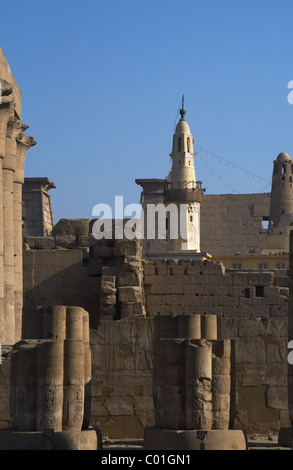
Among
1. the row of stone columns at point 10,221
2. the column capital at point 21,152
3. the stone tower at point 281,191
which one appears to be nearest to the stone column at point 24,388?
the row of stone columns at point 10,221

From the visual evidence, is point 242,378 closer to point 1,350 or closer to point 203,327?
point 203,327

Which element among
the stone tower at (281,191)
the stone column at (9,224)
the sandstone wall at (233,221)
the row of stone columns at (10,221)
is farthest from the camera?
the sandstone wall at (233,221)

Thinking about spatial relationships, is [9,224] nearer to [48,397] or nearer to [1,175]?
[1,175]

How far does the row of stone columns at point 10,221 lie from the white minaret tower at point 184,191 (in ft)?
86.5

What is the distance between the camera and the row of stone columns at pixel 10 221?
86.2 feet

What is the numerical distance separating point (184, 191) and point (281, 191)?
744cm

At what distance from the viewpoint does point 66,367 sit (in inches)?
715

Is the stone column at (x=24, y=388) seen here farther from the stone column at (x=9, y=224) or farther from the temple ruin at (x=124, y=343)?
the stone column at (x=9, y=224)

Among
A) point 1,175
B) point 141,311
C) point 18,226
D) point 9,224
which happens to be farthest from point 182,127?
point 1,175

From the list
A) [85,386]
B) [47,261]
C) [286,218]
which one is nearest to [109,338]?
[85,386]

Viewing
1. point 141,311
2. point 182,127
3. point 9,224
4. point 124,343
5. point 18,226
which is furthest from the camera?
point 182,127

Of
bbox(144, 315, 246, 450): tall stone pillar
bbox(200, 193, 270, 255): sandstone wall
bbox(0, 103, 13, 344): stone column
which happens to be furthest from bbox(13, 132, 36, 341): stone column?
bbox(200, 193, 270, 255): sandstone wall

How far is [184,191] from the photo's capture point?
56531 millimetres

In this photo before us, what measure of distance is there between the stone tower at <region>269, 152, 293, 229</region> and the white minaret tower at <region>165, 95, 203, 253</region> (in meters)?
5.26
